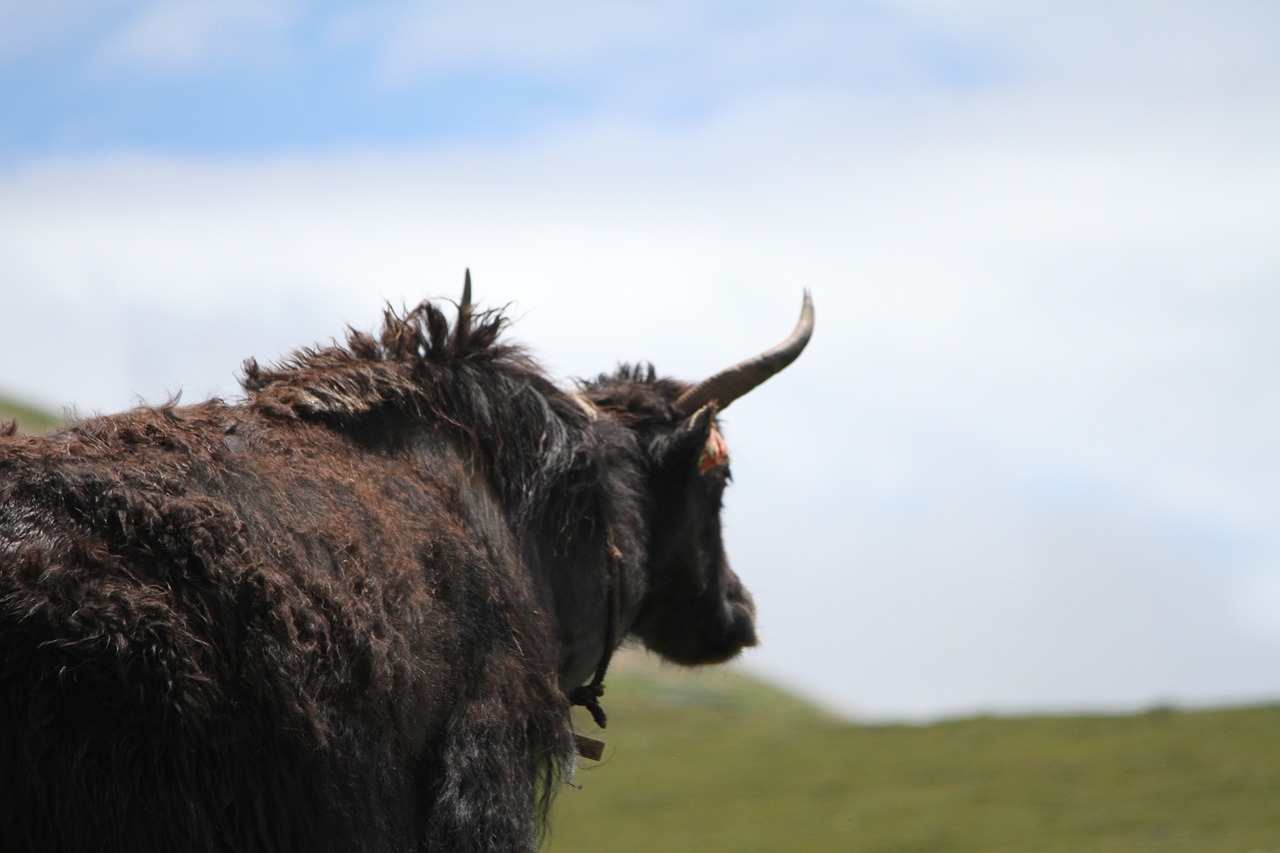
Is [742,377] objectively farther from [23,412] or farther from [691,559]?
[23,412]

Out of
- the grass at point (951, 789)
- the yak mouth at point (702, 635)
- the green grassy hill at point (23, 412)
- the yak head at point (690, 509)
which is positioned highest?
the green grassy hill at point (23, 412)

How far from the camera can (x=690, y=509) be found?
16.8ft

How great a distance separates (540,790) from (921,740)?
8.61 metres

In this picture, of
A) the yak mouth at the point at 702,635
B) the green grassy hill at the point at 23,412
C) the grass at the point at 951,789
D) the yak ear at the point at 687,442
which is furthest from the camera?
the green grassy hill at the point at 23,412

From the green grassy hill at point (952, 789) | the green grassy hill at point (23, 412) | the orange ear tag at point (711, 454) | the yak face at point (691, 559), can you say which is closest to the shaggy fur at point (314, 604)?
the yak face at point (691, 559)

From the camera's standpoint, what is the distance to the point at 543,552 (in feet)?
14.3

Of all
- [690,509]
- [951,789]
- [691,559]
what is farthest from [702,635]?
[951,789]

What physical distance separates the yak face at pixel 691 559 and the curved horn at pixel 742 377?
114 mm

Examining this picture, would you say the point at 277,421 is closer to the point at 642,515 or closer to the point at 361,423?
the point at 361,423

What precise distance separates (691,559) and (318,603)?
2188 millimetres

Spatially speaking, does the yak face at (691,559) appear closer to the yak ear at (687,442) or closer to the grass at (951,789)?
the yak ear at (687,442)

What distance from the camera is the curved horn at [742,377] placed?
522 centimetres

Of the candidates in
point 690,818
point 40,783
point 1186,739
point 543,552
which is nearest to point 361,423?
point 543,552

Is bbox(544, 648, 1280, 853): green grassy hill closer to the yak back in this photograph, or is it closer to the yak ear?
the yak ear
